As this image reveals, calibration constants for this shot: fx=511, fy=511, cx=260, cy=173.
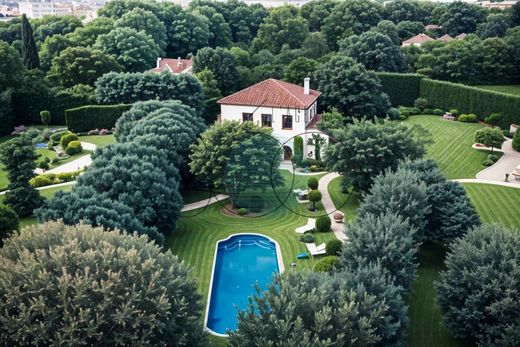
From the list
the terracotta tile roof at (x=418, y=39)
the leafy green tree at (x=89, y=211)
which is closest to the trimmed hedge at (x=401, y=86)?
the terracotta tile roof at (x=418, y=39)

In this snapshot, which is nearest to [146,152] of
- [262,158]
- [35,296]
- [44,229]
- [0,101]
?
[262,158]

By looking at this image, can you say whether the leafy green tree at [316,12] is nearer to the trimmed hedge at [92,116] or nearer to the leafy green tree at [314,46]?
the leafy green tree at [314,46]

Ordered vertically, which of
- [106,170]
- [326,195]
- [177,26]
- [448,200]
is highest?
[177,26]

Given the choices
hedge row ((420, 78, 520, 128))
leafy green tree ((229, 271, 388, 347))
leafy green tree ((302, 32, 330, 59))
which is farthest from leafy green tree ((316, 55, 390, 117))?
leafy green tree ((229, 271, 388, 347))

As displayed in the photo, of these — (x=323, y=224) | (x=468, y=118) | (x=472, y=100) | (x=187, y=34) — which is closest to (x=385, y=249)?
(x=323, y=224)

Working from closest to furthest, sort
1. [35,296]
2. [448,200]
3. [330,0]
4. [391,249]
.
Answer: [35,296] < [391,249] < [448,200] < [330,0]

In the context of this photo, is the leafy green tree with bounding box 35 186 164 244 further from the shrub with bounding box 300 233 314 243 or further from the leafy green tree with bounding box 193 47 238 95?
the leafy green tree with bounding box 193 47 238 95

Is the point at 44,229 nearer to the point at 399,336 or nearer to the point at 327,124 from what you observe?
the point at 399,336
